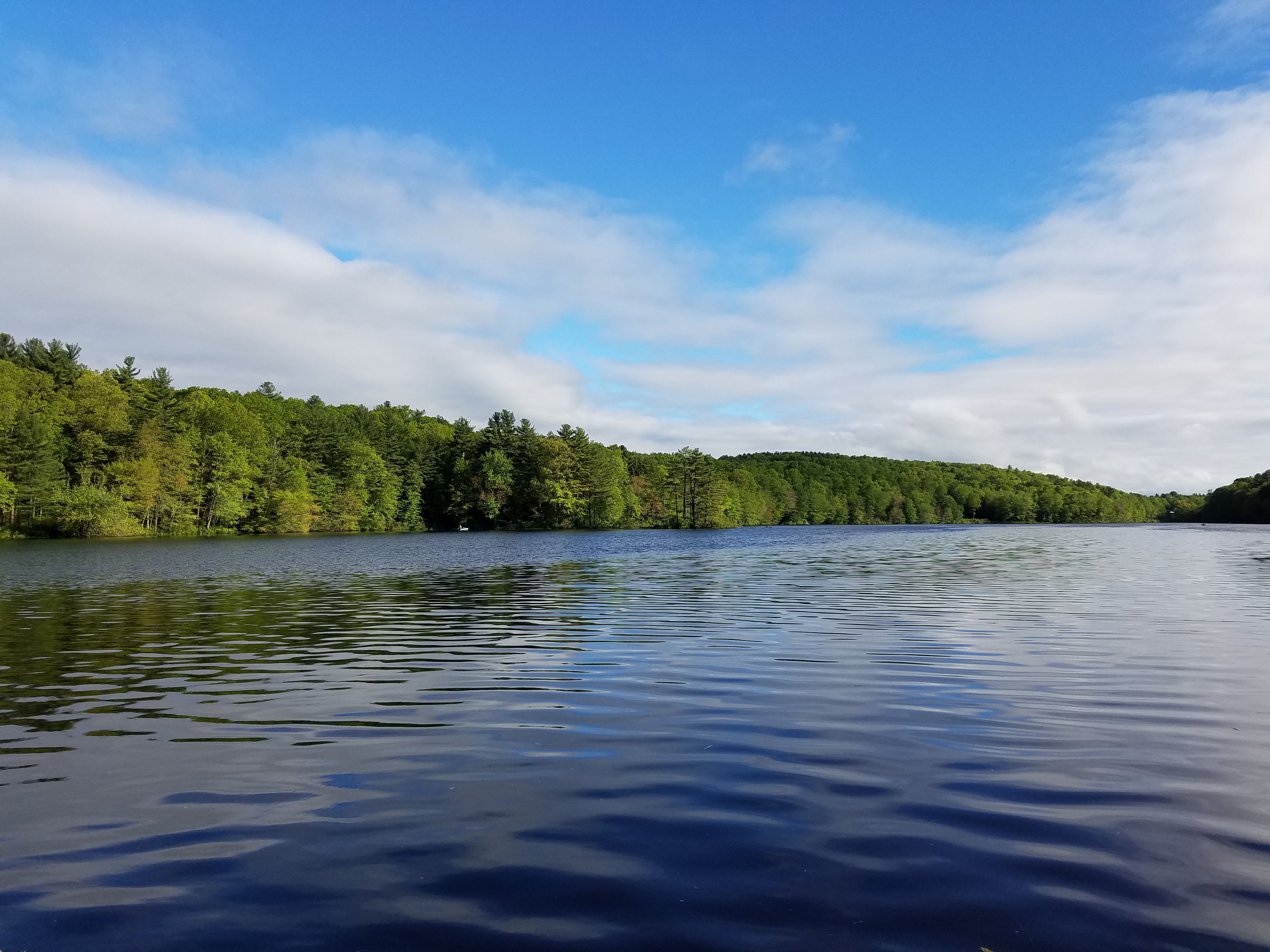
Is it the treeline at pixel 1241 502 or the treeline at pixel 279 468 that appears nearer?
the treeline at pixel 279 468

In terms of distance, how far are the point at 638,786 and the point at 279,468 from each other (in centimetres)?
11161

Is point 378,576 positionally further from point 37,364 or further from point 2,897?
point 37,364

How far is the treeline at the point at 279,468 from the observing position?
262 ft

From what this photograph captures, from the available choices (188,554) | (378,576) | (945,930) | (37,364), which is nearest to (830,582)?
(378,576)

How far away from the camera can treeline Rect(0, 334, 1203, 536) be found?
79750 mm

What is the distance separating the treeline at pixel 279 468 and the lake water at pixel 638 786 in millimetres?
79456

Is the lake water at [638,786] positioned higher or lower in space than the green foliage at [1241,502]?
lower

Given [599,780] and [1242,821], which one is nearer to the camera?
[1242,821]

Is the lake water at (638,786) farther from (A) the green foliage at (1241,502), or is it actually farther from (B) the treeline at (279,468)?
(A) the green foliage at (1241,502)

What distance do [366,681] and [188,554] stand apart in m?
46.1

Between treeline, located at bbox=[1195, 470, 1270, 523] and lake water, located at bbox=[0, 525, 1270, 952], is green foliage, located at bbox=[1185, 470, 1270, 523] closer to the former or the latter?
treeline, located at bbox=[1195, 470, 1270, 523]

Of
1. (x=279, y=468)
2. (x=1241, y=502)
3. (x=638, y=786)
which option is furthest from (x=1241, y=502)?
(x=638, y=786)

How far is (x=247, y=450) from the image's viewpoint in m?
104

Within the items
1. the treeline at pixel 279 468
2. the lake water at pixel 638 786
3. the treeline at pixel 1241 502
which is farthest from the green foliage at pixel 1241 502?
the lake water at pixel 638 786
